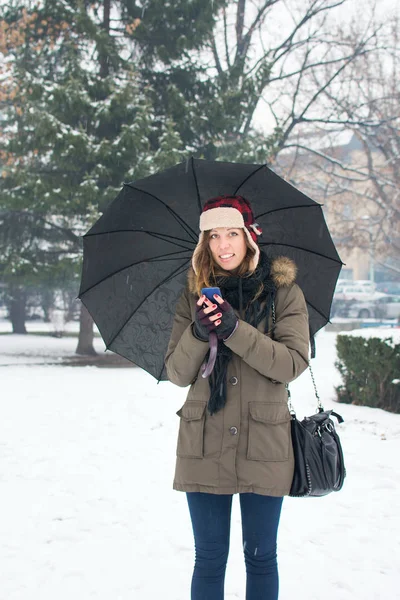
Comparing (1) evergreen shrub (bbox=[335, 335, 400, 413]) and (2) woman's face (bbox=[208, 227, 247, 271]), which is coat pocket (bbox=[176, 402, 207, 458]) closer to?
(2) woman's face (bbox=[208, 227, 247, 271])

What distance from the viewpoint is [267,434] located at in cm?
227

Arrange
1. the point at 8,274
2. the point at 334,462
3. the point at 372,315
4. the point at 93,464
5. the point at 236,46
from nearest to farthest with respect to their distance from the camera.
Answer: the point at 334,462 < the point at 93,464 < the point at 8,274 < the point at 236,46 < the point at 372,315

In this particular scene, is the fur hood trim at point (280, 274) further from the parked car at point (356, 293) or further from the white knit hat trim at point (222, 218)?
the parked car at point (356, 293)

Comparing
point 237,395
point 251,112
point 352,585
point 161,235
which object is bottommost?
point 352,585

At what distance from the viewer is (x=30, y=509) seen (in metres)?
4.53

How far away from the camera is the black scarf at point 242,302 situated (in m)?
2.30

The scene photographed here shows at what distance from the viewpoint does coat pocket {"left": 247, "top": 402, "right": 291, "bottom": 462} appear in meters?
2.26

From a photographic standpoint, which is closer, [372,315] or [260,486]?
[260,486]

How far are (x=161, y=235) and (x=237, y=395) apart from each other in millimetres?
1028

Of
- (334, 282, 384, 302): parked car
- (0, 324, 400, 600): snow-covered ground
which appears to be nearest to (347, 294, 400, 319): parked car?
(334, 282, 384, 302): parked car

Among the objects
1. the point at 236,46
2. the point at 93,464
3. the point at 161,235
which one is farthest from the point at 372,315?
the point at 161,235

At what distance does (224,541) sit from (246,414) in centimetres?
51

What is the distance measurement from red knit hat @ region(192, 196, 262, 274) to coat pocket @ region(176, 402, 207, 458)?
56 centimetres

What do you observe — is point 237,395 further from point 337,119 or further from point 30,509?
point 337,119
